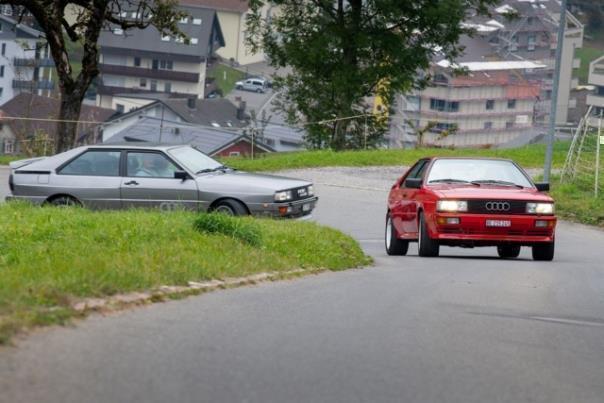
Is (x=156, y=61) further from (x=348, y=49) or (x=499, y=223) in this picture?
(x=499, y=223)

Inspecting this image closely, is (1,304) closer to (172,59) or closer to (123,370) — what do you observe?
(123,370)

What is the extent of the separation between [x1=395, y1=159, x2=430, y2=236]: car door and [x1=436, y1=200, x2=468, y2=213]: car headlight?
2.65 feet

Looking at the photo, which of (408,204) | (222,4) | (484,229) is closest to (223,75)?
(222,4)

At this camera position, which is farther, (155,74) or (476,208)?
(155,74)

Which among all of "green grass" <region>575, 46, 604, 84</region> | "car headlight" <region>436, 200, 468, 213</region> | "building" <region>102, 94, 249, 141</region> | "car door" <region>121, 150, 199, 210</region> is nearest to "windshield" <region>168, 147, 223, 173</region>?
"car door" <region>121, 150, 199, 210</region>

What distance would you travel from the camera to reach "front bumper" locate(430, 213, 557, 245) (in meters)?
17.6

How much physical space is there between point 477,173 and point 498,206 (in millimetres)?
1119

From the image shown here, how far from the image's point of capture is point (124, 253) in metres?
12.9

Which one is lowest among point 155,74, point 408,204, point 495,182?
point 408,204

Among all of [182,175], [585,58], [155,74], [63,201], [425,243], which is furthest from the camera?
[155,74]

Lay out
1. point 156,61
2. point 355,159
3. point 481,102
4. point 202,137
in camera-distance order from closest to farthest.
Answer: point 355,159, point 202,137, point 481,102, point 156,61

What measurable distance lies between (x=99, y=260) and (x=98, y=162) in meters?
10.3

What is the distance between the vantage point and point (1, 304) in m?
9.02

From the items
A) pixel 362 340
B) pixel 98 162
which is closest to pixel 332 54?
pixel 98 162
